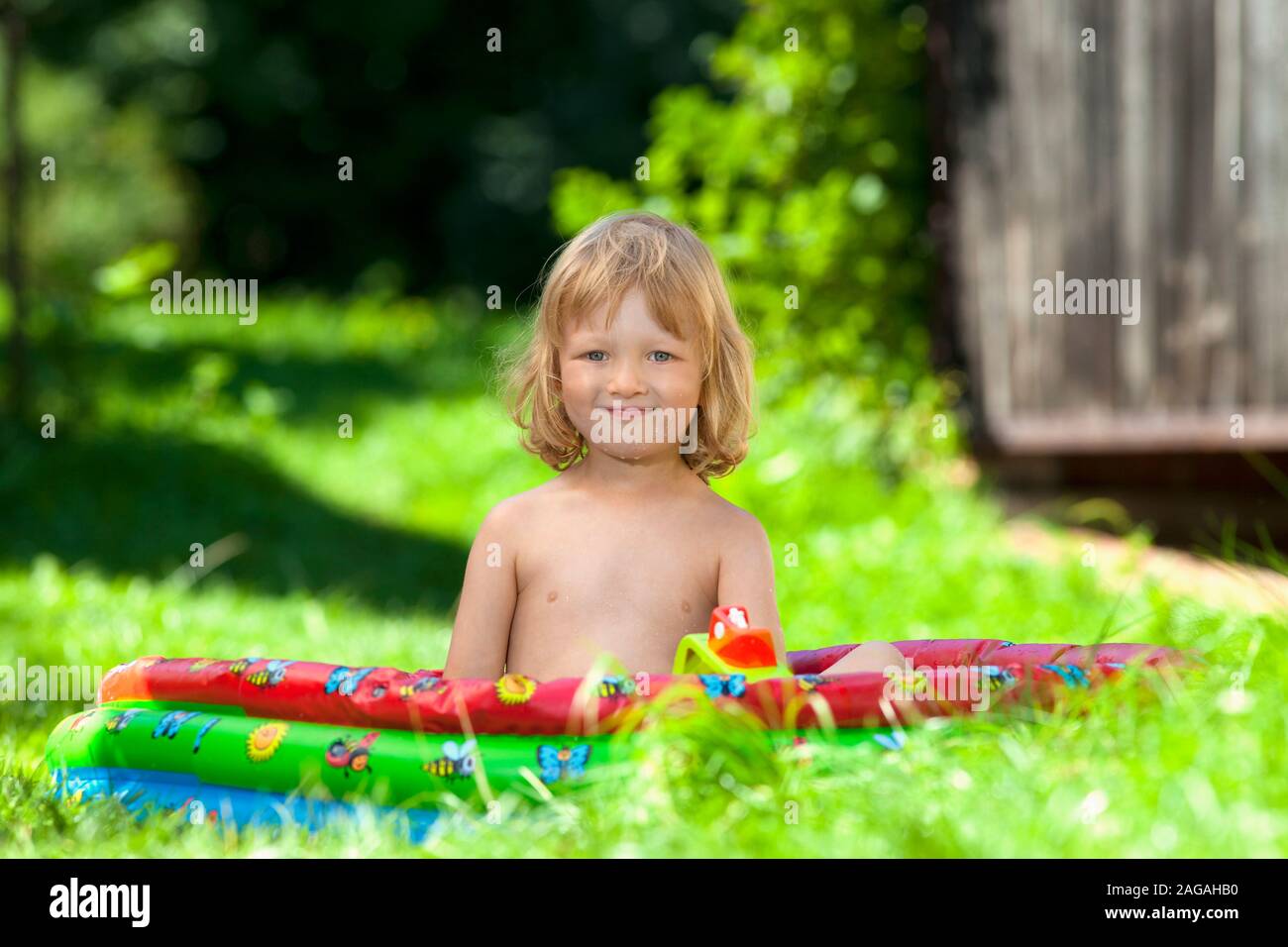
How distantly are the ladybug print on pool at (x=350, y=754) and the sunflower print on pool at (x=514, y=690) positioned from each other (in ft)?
0.70

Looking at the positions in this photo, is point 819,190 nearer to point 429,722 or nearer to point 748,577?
point 748,577

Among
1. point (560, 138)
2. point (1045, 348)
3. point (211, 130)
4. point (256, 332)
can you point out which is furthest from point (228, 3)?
point (1045, 348)

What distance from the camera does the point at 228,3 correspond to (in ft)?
64.5

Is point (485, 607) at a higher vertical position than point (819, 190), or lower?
lower

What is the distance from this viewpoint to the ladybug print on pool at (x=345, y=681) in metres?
2.41

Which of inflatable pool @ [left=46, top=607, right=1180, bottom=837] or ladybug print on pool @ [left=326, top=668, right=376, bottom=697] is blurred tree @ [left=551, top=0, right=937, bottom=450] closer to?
inflatable pool @ [left=46, top=607, right=1180, bottom=837]

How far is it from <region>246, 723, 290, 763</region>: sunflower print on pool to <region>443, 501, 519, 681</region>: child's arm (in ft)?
1.59

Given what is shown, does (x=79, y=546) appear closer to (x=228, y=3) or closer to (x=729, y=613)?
(x=729, y=613)

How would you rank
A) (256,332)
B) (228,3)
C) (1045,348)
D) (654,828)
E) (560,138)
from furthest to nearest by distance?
1. (228,3)
2. (560,138)
3. (256,332)
4. (1045,348)
5. (654,828)

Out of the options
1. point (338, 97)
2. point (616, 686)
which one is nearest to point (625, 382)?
point (616, 686)

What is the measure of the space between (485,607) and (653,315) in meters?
0.64

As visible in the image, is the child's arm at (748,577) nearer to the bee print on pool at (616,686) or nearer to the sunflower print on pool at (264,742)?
the bee print on pool at (616,686)

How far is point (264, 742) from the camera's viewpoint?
7.86 ft
